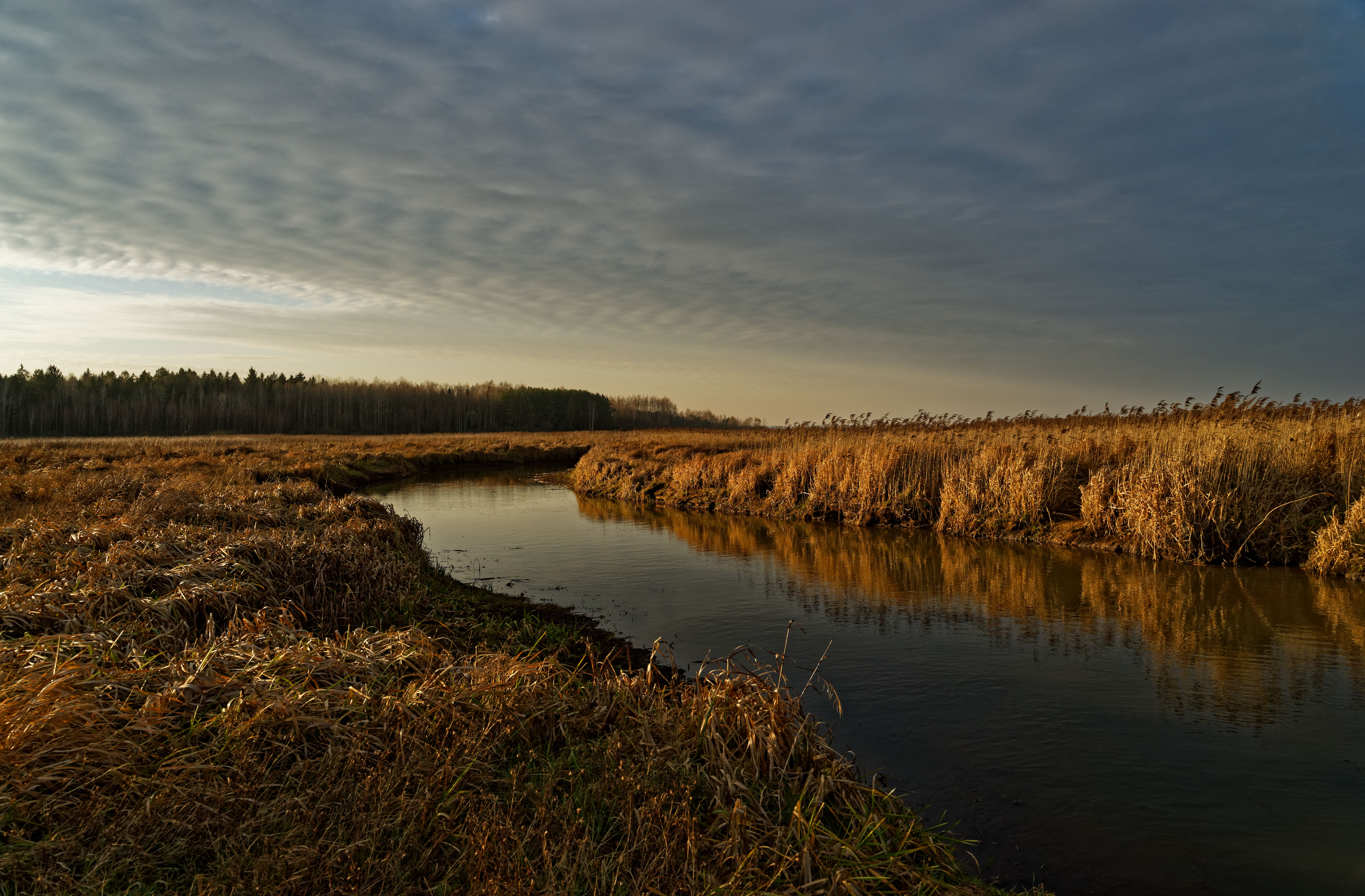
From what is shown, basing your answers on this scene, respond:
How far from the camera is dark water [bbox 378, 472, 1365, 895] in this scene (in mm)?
4523

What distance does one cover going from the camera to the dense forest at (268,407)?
81438 millimetres

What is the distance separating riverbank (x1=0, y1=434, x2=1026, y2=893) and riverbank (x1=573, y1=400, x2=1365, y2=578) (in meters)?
10.6

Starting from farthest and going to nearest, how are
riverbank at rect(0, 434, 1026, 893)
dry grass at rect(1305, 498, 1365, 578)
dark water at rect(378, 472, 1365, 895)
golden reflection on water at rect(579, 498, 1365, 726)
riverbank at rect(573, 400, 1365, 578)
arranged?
riverbank at rect(573, 400, 1365, 578) < dry grass at rect(1305, 498, 1365, 578) < golden reflection on water at rect(579, 498, 1365, 726) < dark water at rect(378, 472, 1365, 895) < riverbank at rect(0, 434, 1026, 893)

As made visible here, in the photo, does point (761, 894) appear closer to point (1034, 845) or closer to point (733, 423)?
point (1034, 845)

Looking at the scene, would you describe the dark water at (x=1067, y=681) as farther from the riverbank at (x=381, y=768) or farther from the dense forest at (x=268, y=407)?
the dense forest at (x=268, y=407)

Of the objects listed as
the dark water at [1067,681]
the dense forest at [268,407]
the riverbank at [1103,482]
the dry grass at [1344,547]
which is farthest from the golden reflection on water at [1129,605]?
the dense forest at [268,407]

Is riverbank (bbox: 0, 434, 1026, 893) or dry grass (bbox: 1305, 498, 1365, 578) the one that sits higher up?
dry grass (bbox: 1305, 498, 1365, 578)

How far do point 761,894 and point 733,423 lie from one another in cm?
11790

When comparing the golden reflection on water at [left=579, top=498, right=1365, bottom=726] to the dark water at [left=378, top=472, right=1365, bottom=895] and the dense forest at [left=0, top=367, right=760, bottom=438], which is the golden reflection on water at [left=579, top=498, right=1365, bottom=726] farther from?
the dense forest at [left=0, top=367, right=760, bottom=438]

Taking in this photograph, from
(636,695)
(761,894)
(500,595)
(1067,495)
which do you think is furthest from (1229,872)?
(1067,495)

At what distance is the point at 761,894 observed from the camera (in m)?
3.19

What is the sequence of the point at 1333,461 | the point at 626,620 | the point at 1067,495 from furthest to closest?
the point at 1067,495 < the point at 1333,461 < the point at 626,620

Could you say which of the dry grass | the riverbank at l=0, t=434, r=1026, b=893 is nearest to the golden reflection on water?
the dry grass

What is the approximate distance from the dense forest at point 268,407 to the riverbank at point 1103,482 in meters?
73.3
